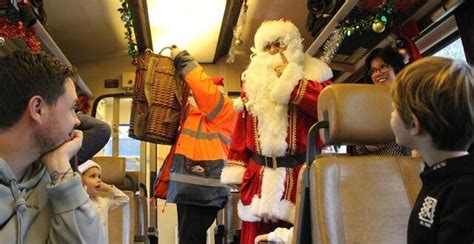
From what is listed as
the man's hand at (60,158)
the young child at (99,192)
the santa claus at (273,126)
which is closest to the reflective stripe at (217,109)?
the santa claus at (273,126)

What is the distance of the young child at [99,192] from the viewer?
2.87m

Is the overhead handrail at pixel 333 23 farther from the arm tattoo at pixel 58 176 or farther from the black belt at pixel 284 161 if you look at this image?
the arm tattoo at pixel 58 176

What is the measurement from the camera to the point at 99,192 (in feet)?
10.1

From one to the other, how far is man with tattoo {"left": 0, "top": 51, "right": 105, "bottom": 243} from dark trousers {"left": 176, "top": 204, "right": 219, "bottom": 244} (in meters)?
1.90

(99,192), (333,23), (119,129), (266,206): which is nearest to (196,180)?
(99,192)

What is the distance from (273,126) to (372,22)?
1.32 metres

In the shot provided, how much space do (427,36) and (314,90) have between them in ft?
4.86

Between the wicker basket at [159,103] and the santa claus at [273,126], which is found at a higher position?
the wicker basket at [159,103]

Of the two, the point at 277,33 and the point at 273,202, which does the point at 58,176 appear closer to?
the point at 273,202

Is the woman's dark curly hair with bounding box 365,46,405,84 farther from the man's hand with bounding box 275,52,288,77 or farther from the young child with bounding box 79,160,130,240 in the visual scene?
the young child with bounding box 79,160,130,240

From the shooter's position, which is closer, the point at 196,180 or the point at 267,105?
the point at 267,105

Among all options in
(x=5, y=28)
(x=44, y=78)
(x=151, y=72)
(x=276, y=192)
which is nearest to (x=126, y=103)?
(x=151, y=72)

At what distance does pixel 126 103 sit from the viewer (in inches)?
238

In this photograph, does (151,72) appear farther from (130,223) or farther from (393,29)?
(393,29)
